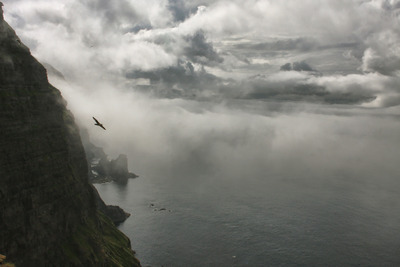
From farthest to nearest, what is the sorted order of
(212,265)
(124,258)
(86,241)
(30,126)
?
(212,265)
(124,258)
(86,241)
(30,126)

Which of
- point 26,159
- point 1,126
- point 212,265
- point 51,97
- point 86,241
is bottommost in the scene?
point 212,265

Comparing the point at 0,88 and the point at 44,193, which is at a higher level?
the point at 0,88

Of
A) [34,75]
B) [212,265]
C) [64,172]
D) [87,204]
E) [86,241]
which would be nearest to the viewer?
[34,75]

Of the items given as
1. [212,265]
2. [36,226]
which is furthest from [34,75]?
[212,265]

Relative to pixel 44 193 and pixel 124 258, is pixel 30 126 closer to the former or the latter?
pixel 44 193

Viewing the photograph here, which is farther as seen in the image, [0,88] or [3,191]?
[0,88]

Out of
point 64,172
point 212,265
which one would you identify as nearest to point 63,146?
point 64,172

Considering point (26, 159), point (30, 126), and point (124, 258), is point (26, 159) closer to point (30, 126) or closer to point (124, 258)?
point (30, 126)
